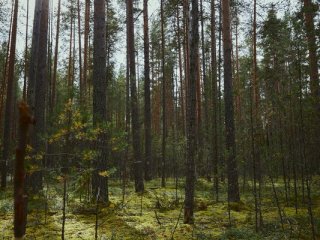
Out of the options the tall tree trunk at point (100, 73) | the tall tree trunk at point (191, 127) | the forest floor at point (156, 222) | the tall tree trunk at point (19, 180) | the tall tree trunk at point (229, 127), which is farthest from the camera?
the tall tree trunk at point (229, 127)

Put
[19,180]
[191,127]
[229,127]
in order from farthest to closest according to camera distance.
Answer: [229,127] < [191,127] < [19,180]

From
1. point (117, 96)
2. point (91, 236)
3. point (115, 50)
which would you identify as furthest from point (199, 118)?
point (117, 96)

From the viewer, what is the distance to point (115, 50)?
23.2 m

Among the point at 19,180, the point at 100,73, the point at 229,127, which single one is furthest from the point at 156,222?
the point at 19,180

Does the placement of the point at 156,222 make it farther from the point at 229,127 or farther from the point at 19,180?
the point at 19,180

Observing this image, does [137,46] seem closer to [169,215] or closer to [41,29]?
[41,29]

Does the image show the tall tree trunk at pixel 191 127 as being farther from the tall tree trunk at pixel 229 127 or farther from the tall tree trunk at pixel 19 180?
the tall tree trunk at pixel 19 180

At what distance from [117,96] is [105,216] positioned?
97.6 feet

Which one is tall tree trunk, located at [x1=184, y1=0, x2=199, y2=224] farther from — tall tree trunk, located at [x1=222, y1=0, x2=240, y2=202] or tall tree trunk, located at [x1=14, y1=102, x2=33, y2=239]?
tall tree trunk, located at [x1=14, y1=102, x2=33, y2=239]

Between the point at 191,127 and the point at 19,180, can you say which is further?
the point at 191,127

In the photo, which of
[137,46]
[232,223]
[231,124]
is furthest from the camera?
[137,46]

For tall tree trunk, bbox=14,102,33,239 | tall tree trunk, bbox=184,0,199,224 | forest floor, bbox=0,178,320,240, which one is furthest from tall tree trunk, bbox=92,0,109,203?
tall tree trunk, bbox=14,102,33,239

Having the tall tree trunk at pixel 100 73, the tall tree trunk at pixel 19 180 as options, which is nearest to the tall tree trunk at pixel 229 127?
the tall tree trunk at pixel 100 73

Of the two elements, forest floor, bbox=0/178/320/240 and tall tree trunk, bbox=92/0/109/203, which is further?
tall tree trunk, bbox=92/0/109/203
